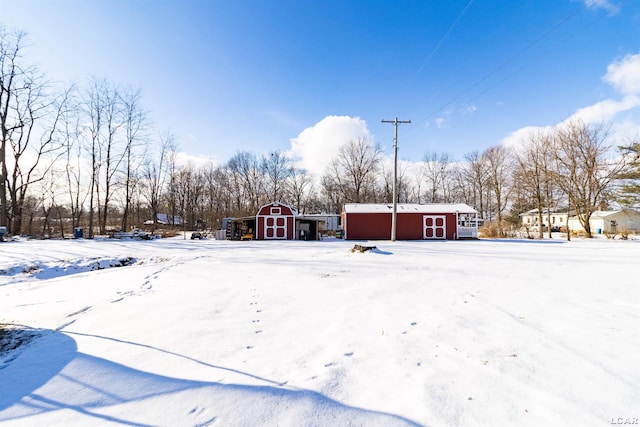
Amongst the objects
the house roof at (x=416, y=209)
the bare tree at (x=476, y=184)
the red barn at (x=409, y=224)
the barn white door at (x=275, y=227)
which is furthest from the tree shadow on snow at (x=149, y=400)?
the bare tree at (x=476, y=184)

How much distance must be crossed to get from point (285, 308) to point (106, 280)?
17.5 feet

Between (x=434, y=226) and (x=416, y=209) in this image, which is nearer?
(x=434, y=226)

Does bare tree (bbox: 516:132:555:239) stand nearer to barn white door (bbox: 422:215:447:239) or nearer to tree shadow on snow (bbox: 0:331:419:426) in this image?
barn white door (bbox: 422:215:447:239)

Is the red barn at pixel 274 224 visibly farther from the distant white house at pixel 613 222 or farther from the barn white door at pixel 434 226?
the distant white house at pixel 613 222

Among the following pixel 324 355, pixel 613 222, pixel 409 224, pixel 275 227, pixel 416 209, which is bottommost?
pixel 324 355

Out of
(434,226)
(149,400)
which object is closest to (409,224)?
(434,226)

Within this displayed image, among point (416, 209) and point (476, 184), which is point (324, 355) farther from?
point (476, 184)

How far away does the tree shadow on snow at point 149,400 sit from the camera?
2043 millimetres

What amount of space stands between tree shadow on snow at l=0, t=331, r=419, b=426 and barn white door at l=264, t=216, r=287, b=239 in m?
20.2

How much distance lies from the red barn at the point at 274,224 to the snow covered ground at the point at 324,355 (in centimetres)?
1674

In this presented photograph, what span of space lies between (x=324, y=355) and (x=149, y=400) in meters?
1.64

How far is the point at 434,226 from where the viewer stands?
2334cm

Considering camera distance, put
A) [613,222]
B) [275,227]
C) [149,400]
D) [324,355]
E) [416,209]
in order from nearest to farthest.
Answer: [149,400] < [324,355] < [275,227] < [416,209] < [613,222]

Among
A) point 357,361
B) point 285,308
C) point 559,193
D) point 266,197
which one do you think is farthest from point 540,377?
point 266,197
